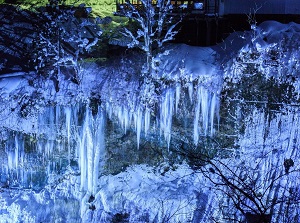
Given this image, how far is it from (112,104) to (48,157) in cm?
308

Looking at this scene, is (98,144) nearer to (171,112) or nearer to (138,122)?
(138,122)

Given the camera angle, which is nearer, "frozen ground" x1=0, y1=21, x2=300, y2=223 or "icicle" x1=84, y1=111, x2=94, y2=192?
"frozen ground" x1=0, y1=21, x2=300, y2=223

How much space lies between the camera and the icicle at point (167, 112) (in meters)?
11.0

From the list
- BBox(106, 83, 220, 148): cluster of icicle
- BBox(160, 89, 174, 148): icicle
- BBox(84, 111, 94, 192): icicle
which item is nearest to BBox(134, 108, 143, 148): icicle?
BBox(106, 83, 220, 148): cluster of icicle

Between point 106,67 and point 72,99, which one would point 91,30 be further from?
point 72,99

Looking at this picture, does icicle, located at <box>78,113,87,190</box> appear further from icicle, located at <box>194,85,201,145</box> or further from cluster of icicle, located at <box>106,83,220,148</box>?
icicle, located at <box>194,85,201,145</box>

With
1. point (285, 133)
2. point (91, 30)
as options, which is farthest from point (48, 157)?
point (285, 133)

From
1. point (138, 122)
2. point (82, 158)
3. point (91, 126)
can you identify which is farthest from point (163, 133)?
point (82, 158)

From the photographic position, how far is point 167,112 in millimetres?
11094

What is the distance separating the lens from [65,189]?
455 inches

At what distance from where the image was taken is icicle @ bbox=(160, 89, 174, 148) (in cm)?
1103

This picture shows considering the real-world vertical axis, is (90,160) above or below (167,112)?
below

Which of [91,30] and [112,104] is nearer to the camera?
[112,104]

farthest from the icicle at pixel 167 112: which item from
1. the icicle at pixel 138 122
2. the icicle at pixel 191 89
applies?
the icicle at pixel 138 122
